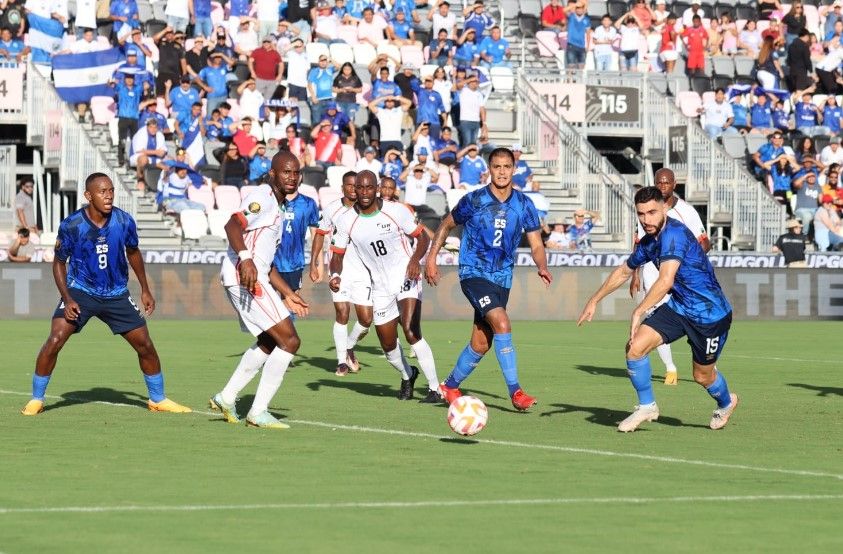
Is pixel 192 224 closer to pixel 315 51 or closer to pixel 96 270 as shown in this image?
pixel 315 51

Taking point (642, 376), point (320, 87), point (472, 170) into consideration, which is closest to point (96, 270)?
point (642, 376)

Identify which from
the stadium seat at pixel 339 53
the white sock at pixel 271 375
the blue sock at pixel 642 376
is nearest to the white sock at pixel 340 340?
the white sock at pixel 271 375

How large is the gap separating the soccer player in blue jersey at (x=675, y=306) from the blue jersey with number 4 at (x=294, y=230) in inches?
223

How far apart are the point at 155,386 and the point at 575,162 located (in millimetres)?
22396

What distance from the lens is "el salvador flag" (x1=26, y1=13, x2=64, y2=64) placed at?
33.2 m

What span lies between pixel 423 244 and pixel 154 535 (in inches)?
293

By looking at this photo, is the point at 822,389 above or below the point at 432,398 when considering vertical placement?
below

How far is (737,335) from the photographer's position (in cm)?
2722

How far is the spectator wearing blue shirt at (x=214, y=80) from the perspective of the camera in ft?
109

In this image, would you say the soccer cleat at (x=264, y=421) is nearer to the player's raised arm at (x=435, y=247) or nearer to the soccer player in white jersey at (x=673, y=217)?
the player's raised arm at (x=435, y=247)

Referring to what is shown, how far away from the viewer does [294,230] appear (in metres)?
17.8

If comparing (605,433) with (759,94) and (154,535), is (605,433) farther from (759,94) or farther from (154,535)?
(759,94)

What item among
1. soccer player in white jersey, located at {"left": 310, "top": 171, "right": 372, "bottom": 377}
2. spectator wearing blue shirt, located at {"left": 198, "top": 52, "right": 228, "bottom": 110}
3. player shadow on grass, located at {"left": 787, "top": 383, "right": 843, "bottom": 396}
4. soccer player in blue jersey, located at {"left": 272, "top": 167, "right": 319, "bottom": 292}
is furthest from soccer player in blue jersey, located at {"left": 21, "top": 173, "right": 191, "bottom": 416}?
spectator wearing blue shirt, located at {"left": 198, "top": 52, "right": 228, "bottom": 110}

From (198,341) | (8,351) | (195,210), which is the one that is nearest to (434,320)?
(195,210)
